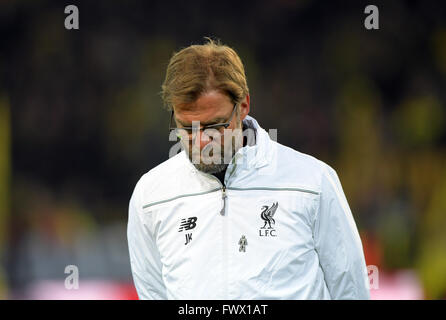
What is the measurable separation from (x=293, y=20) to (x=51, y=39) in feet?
6.25

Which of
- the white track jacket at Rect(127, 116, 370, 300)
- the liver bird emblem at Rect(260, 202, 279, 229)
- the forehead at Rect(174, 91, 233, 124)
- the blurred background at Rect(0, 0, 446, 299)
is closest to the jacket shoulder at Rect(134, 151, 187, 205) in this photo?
the white track jacket at Rect(127, 116, 370, 300)

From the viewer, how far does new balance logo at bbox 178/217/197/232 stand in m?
2.36

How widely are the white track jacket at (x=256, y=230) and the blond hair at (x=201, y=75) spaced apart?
0.22 m

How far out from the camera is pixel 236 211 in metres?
2.36

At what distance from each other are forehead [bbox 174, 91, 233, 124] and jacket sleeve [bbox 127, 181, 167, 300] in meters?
0.34

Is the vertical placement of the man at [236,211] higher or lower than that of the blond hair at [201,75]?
lower

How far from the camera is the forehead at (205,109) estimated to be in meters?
2.32

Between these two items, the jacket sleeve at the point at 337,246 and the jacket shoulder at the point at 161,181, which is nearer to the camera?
the jacket sleeve at the point at 337,246

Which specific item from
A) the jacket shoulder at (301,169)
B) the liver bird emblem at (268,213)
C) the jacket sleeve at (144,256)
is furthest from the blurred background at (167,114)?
the liver bird emblem at (268,213)

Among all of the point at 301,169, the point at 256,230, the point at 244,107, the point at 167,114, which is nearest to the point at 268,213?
the point at 256,230

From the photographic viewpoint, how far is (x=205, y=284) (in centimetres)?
227

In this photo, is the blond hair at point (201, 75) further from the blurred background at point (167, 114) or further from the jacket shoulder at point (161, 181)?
the blurred background at point (167, 114)

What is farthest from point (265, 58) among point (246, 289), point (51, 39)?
point (246, 289)

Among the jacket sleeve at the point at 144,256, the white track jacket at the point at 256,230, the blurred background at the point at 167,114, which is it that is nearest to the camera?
the white track jacket at the point at 256,230
